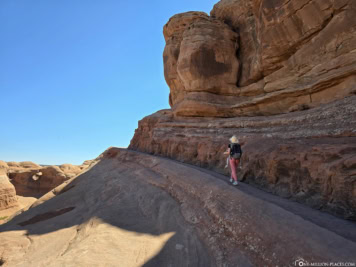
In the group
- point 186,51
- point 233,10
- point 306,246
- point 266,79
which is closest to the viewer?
point 306,246

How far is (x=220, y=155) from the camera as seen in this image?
28.3 ft

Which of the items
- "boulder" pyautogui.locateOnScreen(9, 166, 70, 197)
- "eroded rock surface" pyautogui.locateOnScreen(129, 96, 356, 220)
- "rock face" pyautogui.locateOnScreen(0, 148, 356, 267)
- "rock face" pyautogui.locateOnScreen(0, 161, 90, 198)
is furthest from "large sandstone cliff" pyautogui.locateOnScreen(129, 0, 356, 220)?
"boulder" pyautogui.locateOnScreen(9, 166, 70, 197)

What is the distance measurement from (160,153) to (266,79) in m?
7.69

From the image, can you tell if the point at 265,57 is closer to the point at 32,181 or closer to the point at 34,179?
the point at 34,179

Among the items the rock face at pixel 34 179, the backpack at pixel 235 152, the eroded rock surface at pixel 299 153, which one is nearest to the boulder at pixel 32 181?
the rock face at pixel 34 179

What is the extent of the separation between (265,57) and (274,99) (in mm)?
2629

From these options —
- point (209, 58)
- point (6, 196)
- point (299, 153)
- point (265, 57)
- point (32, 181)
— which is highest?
point (209, 58)

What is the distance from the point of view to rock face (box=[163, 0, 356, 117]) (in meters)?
7.62

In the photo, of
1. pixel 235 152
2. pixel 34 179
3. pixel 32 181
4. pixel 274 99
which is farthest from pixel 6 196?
pixel 274 99

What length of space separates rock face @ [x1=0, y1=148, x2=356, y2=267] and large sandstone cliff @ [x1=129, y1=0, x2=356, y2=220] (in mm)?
1002

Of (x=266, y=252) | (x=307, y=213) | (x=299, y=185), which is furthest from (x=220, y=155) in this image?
(x=266, y=252)

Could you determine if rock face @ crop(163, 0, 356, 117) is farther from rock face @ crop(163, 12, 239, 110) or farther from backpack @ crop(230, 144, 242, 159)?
backpack @ crop(230, 144, 242, 159)

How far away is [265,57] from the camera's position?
10.9m

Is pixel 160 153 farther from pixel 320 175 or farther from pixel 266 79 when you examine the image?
pixel 320 175
